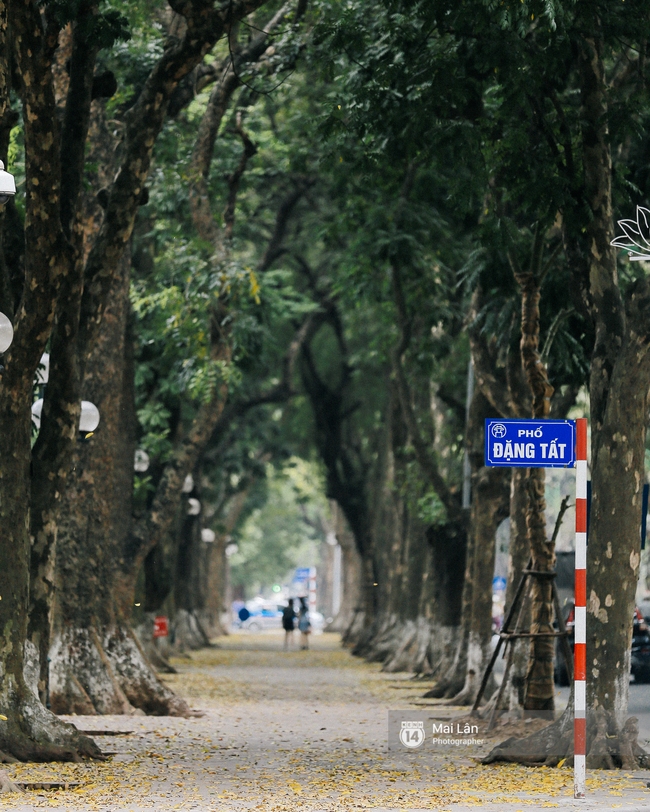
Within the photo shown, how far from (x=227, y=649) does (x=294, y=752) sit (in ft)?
101

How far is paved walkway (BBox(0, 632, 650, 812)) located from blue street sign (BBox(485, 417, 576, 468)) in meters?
2.35

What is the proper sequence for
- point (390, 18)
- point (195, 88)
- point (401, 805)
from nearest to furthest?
point (401, 805) < point (390, 18) < point (195, 88)

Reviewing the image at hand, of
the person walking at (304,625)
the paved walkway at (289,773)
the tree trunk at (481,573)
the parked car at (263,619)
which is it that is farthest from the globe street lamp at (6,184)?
the parked car at (263,619)

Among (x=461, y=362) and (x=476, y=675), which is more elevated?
(x=461, y=362)

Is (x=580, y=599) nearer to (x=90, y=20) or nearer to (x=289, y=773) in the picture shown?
(x=289, y=773)

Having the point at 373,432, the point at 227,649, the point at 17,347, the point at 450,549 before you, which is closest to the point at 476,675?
the point at 450,549

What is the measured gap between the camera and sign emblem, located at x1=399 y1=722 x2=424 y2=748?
1406 centimetres

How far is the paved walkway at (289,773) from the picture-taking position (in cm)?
997

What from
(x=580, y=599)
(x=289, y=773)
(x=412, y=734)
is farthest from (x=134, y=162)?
(x=412, y=734)

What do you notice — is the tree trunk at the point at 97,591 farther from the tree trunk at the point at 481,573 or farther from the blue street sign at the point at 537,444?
the blue street sign at the point at 537,444

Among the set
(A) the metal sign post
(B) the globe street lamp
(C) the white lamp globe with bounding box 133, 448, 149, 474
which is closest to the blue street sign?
(A) the metal sign post

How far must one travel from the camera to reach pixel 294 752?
45.2 ft

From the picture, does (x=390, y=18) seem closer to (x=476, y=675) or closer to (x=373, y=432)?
(x=476, y=675)

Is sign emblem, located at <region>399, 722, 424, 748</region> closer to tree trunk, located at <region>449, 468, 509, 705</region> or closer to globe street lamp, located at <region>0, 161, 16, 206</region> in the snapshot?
tree trunk, located at <region>449, 468, 509, 705</region>
